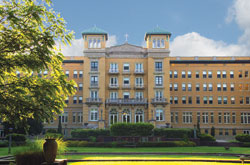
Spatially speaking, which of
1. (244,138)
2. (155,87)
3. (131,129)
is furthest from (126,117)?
(244,138)

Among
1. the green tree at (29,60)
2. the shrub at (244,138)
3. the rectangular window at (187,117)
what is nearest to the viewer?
the green tree at (29,60)

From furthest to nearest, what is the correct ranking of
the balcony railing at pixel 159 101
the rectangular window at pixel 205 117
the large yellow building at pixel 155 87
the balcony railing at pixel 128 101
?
the rectangular window at pixel 205 117
the large yellow building at pixel 155 87
the balcony railing at pixel 128 101
the balcony railing at pixel 159 101

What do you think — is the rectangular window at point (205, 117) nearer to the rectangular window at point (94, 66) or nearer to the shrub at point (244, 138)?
the shrub at point (244, 138)

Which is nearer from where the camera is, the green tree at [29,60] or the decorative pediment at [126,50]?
the green tree at [29,60]

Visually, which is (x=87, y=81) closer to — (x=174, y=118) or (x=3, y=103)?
(x=174, y=118)

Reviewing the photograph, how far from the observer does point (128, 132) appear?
4747 centimetres

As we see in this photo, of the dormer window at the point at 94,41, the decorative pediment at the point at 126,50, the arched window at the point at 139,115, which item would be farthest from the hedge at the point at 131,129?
the dormer window at the point at 94,41

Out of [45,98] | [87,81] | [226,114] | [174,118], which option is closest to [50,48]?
[45,98]

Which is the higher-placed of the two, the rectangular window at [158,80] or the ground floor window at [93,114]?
the rectangular window at [158,80]

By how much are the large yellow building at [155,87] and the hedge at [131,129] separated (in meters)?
12.0

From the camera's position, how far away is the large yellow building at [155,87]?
6156cm

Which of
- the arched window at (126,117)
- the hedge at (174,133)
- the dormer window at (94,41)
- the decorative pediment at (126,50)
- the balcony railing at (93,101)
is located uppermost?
the dormer window at (94,41)

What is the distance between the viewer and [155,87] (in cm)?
6172

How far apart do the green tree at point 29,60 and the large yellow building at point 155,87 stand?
4359 centimetres
